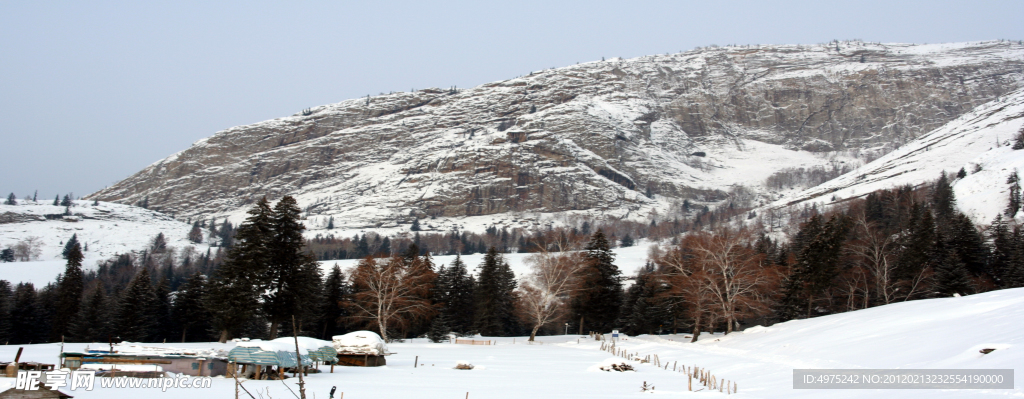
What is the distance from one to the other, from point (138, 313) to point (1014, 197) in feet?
415

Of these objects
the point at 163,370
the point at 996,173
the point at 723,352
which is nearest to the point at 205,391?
the point at 163,370

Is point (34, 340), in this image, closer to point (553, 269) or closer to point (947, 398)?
point (553, 269)

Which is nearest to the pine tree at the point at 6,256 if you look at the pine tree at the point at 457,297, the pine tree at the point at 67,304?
the pine tree at the point at 67,304

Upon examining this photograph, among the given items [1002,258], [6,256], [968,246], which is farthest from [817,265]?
[6,256]

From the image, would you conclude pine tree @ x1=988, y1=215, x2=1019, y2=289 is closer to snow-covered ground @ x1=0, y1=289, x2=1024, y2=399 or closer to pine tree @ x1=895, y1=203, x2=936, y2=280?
pine tree @ x1=895, y1=203, x2=936, y2=280

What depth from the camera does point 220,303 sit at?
46.5 meters

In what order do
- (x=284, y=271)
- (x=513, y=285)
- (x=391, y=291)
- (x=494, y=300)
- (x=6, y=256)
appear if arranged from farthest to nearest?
(x=6, y=256), (x=513, y=285), (x=494, y=300), (x=391, y=291), (x=284, y=271)

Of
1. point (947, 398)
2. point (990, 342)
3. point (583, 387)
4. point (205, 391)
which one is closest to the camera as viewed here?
point (947, 398)

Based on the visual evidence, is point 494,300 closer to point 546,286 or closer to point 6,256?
point 546,286

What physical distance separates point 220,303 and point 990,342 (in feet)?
143

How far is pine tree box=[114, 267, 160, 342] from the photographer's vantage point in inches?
2249

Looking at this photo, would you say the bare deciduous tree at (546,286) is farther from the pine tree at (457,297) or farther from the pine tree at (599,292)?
the pine tree at (457,297)

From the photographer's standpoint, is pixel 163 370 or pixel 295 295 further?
pixel 295 295

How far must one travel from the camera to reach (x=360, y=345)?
34.2m
